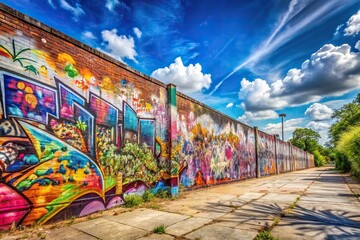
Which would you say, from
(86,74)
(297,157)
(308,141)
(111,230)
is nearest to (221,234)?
(111,230)

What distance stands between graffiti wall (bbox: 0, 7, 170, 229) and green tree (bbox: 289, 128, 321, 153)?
214ft

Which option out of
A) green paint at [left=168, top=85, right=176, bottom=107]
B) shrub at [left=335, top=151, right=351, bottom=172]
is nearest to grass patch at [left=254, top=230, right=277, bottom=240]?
green paint at [left=168, top=85, right=176, bottom=107]

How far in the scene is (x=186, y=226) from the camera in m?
3.88

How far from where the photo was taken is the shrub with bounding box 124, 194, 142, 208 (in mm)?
5654

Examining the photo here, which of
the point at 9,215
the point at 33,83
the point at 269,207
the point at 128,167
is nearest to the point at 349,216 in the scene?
the point at 269,207

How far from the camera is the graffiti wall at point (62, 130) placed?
370 cm

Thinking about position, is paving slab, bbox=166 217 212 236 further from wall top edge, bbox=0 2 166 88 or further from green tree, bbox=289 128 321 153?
green tree, bbox=289 128 321 153

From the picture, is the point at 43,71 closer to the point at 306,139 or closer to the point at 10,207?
the point at 10,207

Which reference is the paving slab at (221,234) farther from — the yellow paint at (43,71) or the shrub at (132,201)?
the yellow paint at (43,71)

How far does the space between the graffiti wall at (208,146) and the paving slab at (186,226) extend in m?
3.77

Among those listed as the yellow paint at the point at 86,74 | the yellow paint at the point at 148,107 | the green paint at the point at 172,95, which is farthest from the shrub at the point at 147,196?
the yellow paint at the point at 86,74

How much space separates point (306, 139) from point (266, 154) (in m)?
54.5

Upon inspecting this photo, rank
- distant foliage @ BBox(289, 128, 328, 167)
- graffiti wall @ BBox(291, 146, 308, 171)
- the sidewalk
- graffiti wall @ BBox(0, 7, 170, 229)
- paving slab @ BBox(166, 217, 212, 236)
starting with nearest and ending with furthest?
the sidewalk
paving slab @ BBox(166, 217, 212, 236)
graffiti wall @ BBox(0, 7, 170, 229)
graffiti wall @ BBox(291, 146, 308, 171)
distant foliage @ BBox(289, 128, 328, 167)

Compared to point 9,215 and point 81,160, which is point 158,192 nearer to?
point 81,160
